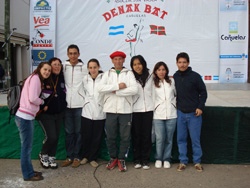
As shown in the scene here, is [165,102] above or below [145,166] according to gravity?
above

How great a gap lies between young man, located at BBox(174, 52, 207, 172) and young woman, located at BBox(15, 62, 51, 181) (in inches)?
71.5

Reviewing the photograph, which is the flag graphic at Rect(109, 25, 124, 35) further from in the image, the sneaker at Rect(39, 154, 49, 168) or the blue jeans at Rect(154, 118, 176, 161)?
the sneaker at Rect(39, 154, 49, 168)

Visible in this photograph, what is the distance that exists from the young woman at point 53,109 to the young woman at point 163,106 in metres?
1.35

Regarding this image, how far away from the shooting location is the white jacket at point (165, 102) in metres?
3.25

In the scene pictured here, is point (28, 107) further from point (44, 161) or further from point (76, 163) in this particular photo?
point (76, 163)

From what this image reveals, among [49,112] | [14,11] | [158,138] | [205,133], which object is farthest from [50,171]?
[14,11]

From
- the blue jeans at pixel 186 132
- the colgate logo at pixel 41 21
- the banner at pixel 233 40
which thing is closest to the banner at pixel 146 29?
the banner at pixel 233 40

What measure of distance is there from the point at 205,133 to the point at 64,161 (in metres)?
2.30

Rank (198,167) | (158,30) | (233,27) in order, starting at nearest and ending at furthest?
(198,167), (233,27), (158,30)

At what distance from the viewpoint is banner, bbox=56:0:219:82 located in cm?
615

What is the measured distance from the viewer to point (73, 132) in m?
3.52

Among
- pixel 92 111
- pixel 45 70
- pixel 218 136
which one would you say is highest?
pixel 45 70

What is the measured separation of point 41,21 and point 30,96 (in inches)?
175

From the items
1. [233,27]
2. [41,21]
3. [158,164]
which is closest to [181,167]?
[158,164]
